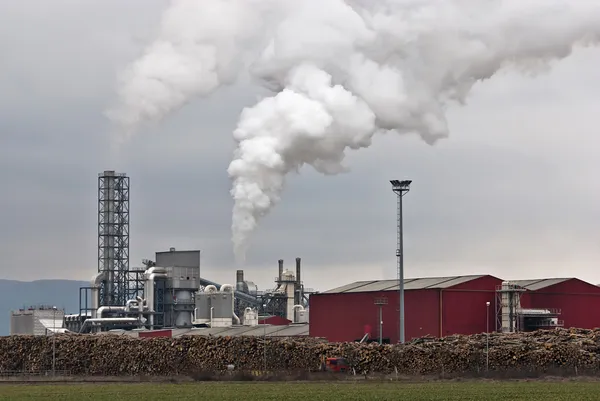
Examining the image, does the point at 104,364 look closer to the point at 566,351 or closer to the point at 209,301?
the point at 566,351

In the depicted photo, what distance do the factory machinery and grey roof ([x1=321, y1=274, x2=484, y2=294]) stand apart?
29999mm

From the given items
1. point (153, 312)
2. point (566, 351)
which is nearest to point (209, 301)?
point (153, 312)

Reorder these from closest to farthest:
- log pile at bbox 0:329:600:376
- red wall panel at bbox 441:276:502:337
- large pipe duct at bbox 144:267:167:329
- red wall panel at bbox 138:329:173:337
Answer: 1. log pile at bbox 0:329:600:376
2. red wall panel at bbox 441:276:502:337
3. red wall panel at bbox 138:329:173:337
4. large pipe duct at bbox 144:267:167:329

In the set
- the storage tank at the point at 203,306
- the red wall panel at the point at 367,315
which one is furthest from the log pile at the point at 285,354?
the storage tank at the point at 203,306

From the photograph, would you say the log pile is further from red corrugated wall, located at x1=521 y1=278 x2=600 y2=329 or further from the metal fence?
red corrugated wall, located at x1=521 y1=278 x2=600 y2=329

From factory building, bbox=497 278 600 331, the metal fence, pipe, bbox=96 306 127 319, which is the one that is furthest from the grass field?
pipe, bbox=96 306 127 319

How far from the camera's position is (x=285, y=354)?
3046 inches

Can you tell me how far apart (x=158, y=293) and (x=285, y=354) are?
71.2m

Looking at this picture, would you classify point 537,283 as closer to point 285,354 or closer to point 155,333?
point 285,354

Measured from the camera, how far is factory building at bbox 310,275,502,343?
317 ft

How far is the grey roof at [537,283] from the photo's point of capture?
341 ft

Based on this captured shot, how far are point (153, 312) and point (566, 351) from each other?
262 ft

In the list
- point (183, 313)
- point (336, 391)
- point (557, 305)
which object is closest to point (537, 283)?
point (557, 305)

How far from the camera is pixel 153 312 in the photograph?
143m
